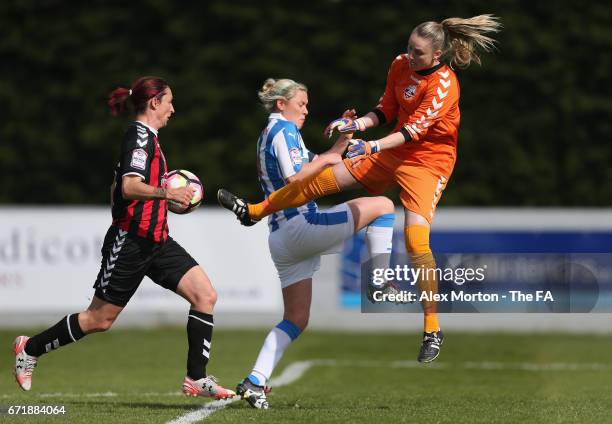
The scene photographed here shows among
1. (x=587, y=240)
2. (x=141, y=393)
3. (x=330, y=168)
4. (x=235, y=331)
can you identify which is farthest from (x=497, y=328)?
(x=330, y=168)

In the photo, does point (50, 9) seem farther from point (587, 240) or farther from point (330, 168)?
point (330, 168)

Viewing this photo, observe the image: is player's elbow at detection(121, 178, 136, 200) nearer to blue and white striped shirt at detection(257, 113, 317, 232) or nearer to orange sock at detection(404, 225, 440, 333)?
blue and white striped shirt at detection(257, 113, 317, 232)

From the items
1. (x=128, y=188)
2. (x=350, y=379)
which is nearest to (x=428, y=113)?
(x=128, y=188)

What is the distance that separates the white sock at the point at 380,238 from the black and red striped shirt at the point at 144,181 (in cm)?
144

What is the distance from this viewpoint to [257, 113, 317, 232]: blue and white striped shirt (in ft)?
28.5

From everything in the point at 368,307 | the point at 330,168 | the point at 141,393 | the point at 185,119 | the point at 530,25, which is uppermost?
the point at 530,25

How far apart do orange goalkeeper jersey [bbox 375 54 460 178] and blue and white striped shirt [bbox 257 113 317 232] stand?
2.25 ft

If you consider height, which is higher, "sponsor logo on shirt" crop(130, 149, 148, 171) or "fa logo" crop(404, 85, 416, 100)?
"fa logo" crop(404, 85, 416, 100)

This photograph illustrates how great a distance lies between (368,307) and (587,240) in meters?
8.86

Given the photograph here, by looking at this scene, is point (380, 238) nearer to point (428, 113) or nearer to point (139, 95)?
point (428, 113)

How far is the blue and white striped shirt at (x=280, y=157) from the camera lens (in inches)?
342

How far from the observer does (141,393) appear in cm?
1062

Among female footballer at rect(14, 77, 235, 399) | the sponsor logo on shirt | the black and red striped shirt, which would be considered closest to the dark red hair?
female footballer at rect(14, 77, 235, 399)

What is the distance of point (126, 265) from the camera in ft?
28.2
